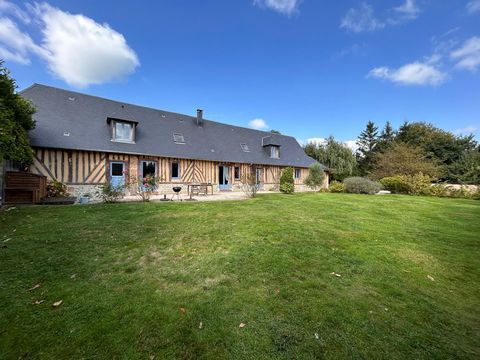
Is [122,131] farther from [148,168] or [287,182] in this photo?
[287,182]

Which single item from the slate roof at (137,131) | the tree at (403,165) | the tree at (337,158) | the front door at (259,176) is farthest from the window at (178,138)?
the tree at (403,165)

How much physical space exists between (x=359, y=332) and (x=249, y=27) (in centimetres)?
1424

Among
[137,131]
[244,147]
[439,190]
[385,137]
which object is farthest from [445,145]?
[137,131]

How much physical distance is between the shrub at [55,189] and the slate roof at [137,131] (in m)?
1.78

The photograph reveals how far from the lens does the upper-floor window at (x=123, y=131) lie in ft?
40.8

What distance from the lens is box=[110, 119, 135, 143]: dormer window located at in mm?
12418

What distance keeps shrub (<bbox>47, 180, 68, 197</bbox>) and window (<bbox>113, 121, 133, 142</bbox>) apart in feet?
12.1


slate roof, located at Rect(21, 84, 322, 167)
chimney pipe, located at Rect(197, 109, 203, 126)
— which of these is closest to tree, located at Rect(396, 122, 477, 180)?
slate roof, located at Rect(21, 84, 322, 167)

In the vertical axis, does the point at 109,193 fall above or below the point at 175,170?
below

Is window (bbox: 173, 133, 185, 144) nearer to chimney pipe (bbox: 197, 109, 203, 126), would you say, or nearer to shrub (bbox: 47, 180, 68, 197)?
chimney pipe (bbox: 197, 109, 203, 126)

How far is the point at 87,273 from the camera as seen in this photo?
120 inches

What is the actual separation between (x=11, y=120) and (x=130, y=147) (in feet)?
19.1

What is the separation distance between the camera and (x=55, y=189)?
974 cm

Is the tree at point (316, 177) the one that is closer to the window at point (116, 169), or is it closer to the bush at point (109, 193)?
the window at point (116, 169)
